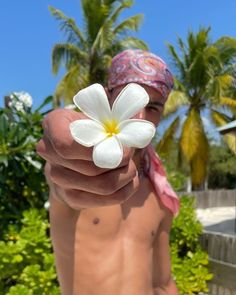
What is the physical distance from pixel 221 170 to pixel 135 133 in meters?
27.7

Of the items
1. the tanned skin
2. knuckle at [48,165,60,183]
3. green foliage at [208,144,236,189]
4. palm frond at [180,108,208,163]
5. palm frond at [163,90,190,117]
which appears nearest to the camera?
knuckle at [48,165,60,183]

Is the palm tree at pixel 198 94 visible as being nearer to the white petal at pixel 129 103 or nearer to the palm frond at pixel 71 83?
the palm frond at pixel 71 83

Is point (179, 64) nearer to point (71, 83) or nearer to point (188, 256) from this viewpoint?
point (71, 83)

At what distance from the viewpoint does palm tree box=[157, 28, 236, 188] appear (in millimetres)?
15773

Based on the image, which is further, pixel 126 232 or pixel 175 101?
pixel 175 101

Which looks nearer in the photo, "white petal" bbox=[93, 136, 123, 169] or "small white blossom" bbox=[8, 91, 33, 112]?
"white petal" bbox=[93, 136, 123, 169]

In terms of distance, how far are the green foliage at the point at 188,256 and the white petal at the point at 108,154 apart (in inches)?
93.7

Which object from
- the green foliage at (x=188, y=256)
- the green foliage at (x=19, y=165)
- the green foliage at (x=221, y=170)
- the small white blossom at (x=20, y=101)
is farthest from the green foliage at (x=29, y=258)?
the green foliage at (x=221, y=170)

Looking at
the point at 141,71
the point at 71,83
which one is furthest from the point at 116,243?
the point at 71,83

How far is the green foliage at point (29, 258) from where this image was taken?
2.34 m

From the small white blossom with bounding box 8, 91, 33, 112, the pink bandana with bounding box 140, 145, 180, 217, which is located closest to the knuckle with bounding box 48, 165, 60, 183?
the pink bandana with bounding box 140, 145, 180, 217

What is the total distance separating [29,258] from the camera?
8.04 ft

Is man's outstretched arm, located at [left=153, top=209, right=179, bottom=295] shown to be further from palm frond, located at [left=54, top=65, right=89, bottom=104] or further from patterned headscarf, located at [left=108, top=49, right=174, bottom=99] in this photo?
palm frond, located at [left=54, top=65, right=89, bottom=104]

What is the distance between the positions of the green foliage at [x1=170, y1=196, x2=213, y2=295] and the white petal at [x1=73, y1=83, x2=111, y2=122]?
2370mm
